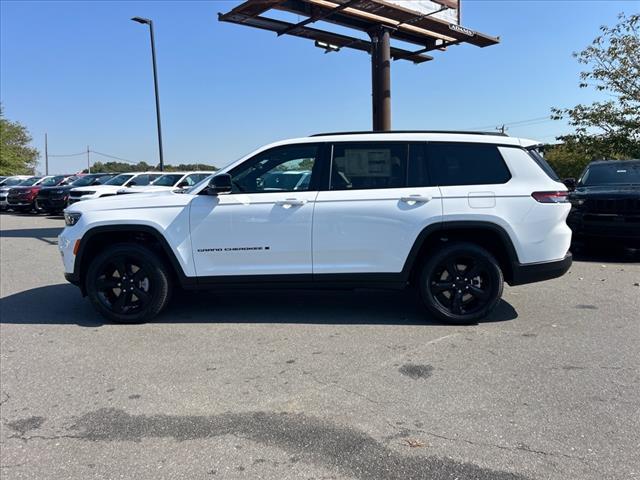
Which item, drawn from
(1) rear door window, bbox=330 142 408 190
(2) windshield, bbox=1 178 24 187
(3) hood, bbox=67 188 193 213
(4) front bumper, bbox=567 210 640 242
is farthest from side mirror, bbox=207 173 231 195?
(2) windshield, bbox=1 178 24 187

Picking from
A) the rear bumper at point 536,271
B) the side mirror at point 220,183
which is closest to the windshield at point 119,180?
the side mirror at point 220,183

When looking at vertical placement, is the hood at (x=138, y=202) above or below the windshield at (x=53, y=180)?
below

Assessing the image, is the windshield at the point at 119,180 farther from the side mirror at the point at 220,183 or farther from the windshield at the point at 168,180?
the side mirror at the point at 220,183

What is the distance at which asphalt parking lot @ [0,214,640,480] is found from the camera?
2.94m

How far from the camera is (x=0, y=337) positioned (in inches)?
205

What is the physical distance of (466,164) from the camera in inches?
209

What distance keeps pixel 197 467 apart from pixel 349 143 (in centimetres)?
347

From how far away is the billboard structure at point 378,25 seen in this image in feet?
36.9

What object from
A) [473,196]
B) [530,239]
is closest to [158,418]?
[473,196]

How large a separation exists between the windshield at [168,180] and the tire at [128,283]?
448 inches

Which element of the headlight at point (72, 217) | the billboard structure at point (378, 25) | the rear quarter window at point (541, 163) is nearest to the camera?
the rear quarter window at point (541, 163)

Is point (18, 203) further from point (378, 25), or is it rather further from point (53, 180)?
point (378, 25)

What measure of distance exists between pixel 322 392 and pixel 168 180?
46.0ft

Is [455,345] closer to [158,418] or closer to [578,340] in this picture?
[578,340]
